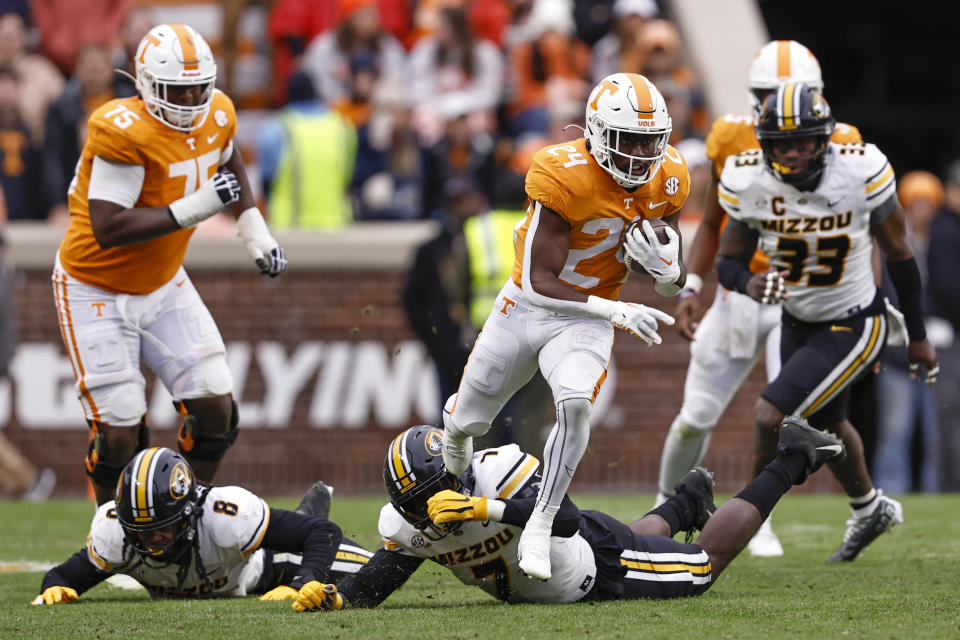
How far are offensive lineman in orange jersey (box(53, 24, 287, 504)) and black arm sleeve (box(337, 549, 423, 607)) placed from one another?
161cm

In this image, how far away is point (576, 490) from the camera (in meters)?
10.7

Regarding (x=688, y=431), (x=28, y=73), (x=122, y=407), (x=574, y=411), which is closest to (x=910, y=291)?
(x=688, y=431)

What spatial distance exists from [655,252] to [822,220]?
4.00 ft

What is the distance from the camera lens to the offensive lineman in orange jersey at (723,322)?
7133 mm

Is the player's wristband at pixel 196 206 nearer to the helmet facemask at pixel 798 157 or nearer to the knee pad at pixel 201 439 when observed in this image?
the knee pad at pixel 201 439

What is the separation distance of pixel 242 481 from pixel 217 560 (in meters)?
5.05

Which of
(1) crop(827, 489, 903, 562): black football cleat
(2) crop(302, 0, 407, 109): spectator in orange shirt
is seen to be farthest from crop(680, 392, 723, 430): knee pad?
(2) crop(302, 0, 407, 109): spectator in orange shirt

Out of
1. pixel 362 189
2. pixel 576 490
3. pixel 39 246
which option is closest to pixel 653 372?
pixel 576 490

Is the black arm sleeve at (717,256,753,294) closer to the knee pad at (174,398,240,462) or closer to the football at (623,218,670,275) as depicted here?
the football at (623,218,670,275)

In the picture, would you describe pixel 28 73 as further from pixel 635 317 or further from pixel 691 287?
pixel 635 317

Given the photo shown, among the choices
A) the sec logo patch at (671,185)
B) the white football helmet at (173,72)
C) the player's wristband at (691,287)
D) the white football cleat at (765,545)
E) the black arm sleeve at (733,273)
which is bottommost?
the white football cleat at (765,545)

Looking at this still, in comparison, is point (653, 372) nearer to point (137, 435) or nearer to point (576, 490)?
point (576, 490)

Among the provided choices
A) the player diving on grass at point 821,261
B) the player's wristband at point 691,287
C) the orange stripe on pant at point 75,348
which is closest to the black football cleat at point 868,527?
the player diving on grass at point 821,261

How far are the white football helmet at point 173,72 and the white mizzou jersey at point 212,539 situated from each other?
1721mm
